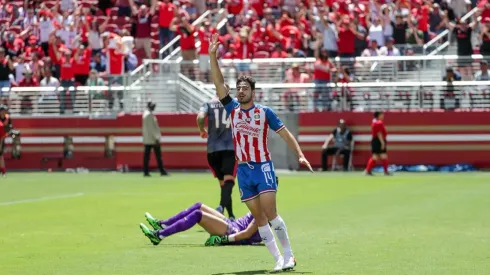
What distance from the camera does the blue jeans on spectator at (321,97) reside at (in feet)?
118

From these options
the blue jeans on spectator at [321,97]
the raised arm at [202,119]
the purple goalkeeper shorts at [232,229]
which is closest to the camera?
the purple goalkeeper shorts at [232,229]

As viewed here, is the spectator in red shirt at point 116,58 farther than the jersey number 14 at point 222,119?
Yes

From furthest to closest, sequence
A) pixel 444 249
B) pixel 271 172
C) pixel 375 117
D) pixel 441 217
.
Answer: pixel 375 117
pixel 441 217
pixel 444 249
pixel 271 172

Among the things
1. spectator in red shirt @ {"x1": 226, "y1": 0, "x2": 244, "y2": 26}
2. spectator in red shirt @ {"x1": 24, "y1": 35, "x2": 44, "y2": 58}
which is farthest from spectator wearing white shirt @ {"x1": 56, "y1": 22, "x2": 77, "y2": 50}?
spectator in red shirt @ {"x1": 226, "y1": 0, "x2": 244, "y2": 26}

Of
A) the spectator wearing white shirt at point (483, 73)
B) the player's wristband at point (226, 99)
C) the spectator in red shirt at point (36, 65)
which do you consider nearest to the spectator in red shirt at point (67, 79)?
the spectator in red shirt at point (36, 65)

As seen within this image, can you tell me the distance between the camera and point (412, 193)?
26062mm

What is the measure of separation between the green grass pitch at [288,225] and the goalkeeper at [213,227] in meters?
0.18

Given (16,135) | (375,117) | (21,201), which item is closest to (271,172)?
(21,201)

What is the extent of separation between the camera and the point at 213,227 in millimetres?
15656

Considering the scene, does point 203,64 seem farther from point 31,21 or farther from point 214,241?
point 214,241

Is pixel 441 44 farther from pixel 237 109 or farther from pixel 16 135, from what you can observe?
pixel 237 109

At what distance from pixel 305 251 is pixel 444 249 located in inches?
70.5

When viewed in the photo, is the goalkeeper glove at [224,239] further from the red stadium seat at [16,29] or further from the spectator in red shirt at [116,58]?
the red stadium seat at [16,29]

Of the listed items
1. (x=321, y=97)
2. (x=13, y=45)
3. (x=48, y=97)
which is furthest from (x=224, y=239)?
(x=13, y=45)
